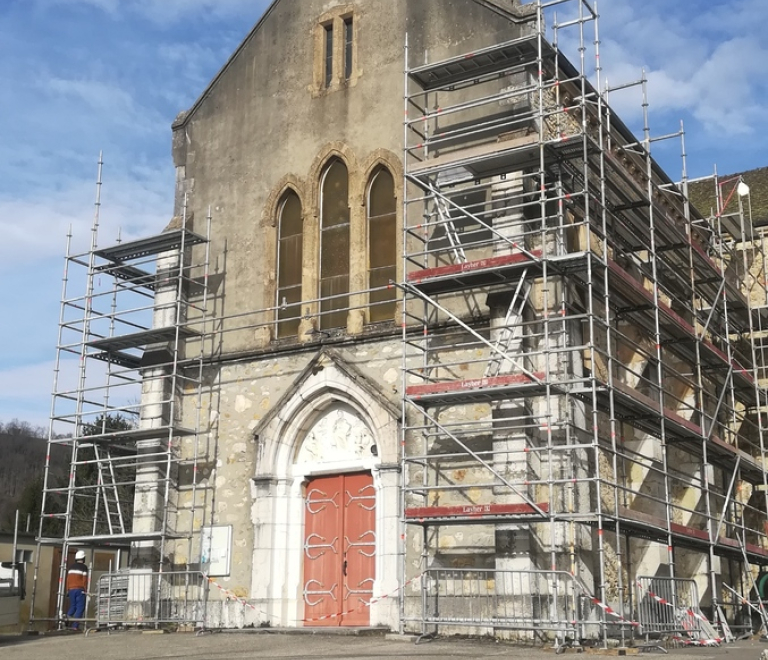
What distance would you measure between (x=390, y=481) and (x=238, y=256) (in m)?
5.22

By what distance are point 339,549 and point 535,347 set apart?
4.52 m

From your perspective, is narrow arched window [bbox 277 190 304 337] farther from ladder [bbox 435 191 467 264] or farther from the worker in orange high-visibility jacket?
the worker in orange high-visibility jacket

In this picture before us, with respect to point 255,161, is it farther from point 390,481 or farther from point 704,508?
point 704,508

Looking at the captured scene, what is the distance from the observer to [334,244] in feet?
58.2

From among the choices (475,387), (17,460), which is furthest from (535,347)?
(17,460)

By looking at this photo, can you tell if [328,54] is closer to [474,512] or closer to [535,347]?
[535,347]

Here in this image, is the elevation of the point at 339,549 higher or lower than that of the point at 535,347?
lower

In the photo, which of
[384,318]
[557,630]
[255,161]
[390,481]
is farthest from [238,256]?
[557,630]

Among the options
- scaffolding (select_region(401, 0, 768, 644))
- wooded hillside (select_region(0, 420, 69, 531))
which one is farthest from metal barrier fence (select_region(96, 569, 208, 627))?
wooded hillside (select_region(0, 420, 69, 531))

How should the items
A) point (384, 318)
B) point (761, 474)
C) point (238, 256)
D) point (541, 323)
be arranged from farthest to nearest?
point (761, 474) < point (238, 256) < point (384, 318) < point (541, 323)

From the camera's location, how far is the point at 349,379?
16.5m

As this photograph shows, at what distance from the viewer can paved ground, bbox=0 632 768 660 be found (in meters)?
11.9

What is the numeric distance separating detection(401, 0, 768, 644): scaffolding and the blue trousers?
6.32 meters

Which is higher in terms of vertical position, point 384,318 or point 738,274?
point 738,274
